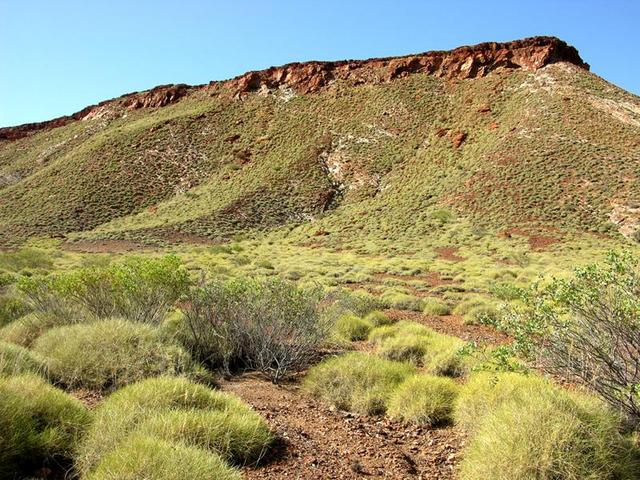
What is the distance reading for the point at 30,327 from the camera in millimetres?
8844

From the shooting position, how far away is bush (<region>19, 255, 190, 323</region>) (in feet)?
29.5

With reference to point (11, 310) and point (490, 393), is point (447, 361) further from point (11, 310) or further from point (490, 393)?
point (11, 310)

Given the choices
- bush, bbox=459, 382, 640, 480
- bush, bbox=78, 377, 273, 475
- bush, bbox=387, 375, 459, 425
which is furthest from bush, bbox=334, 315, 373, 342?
bush, bbox=459, 382, 640, 480

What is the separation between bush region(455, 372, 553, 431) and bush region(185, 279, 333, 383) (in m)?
3.00

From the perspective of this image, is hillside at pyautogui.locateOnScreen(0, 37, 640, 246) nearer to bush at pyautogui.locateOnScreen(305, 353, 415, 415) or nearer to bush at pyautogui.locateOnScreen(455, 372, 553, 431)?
bush at pyautogui.locateOnScreen(305, 353, 415, 415)

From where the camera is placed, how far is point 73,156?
59.6m

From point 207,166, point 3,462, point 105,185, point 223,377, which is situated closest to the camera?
point 3,462

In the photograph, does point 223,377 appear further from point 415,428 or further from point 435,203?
point 435,203

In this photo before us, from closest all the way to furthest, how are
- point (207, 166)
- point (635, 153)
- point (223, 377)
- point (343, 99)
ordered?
point (223, 377) < point (635, 153) < point (207, 166) < point (343, 99)

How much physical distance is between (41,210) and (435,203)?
3779 centimetres

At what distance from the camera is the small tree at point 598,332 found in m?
5.17

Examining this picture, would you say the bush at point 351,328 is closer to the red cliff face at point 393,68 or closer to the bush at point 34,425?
the bush at point 34,425

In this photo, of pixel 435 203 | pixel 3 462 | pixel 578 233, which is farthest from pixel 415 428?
pixel 435 203

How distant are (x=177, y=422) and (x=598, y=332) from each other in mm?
4562
